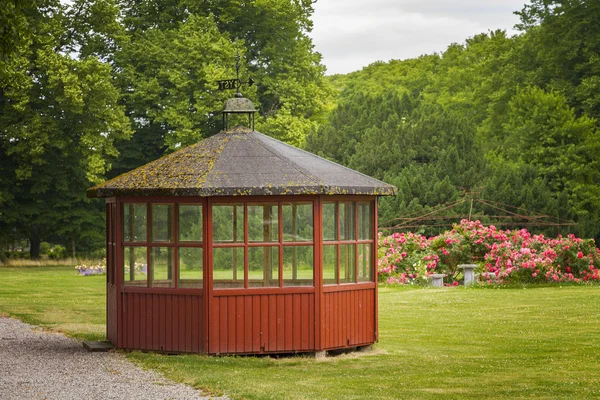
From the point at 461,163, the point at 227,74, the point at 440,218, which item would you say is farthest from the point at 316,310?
the point at 227,74

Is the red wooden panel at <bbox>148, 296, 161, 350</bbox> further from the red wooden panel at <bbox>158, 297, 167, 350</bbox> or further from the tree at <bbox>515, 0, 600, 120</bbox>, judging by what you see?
the tree at <bbox>515, 0, 600, 120</bbox>

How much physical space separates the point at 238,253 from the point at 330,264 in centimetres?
139

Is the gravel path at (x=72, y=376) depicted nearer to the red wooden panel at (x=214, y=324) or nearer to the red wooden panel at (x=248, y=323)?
the red wooden panel at (x=214, y=324)

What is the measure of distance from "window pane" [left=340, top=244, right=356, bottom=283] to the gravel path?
3.37 meters

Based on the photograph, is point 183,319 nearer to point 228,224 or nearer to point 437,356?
point 228,224

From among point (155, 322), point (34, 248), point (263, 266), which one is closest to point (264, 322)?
point (263, 266)

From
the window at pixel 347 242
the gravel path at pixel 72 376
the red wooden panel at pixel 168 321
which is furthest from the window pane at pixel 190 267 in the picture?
the window at pixel 347 242

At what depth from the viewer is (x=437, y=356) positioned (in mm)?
15203

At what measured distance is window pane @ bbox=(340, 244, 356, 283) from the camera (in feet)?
49.8

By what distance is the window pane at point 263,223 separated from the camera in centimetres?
1462

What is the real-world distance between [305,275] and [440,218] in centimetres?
1917

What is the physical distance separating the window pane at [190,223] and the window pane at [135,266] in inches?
27.0

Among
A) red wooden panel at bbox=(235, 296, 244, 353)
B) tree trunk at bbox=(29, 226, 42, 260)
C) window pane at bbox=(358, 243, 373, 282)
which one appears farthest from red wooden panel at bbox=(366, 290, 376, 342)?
tree trunk at bbox=(29, 226, 42, 260)

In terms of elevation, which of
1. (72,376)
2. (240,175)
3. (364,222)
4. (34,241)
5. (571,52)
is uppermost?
(571,52)
